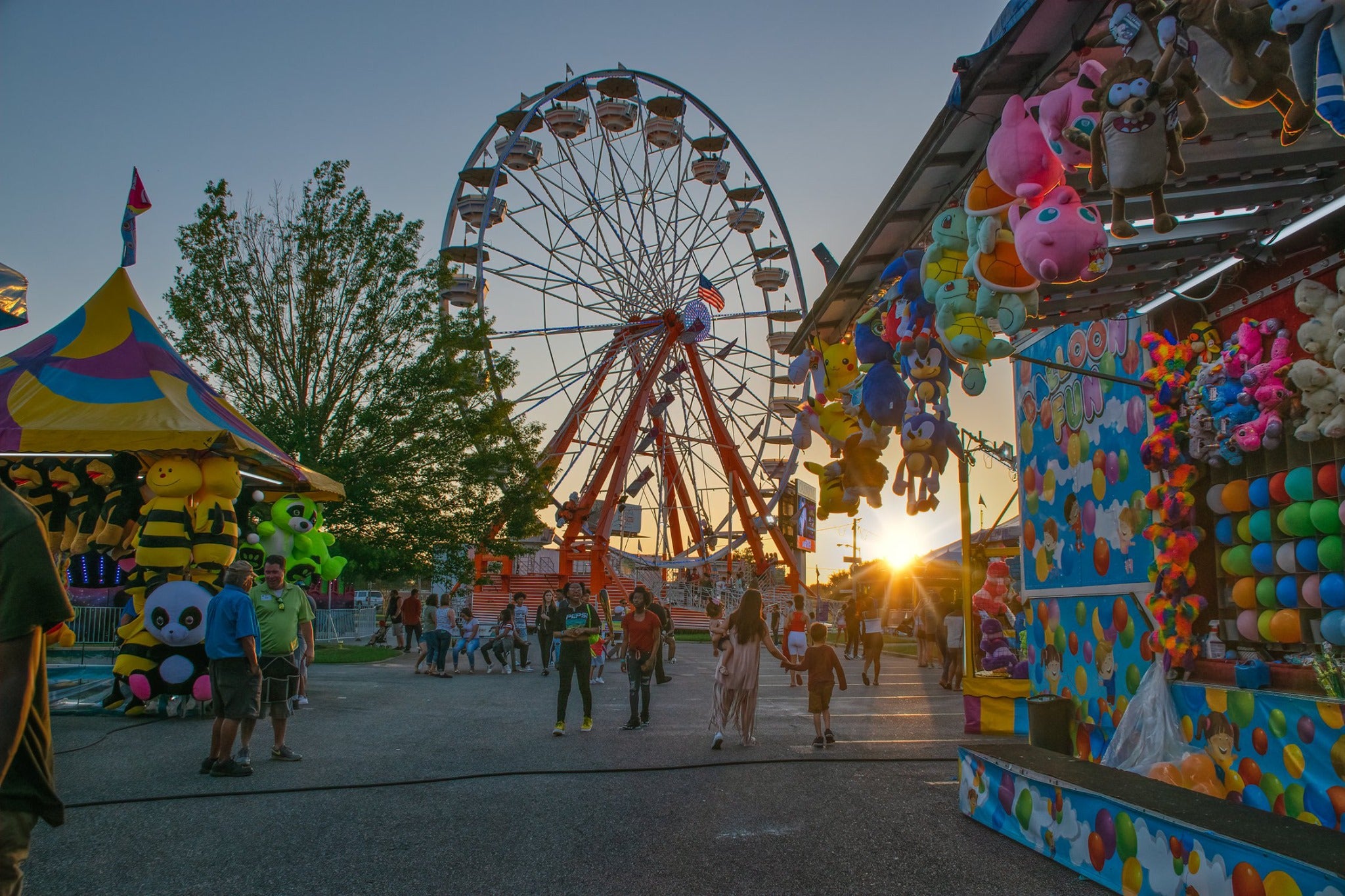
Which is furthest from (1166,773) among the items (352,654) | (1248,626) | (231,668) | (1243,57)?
(352,654)

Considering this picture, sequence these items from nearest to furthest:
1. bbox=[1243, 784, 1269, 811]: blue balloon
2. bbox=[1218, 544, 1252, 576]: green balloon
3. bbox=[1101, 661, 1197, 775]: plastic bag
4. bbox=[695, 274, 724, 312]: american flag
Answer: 1. bbox=[1243, 784, 1269, 811]: blue balloon
2. bbox=[1218, 544, 1252, 576]: green balloon
3. bbox=[1101, 661, 1197, 775]: plastic bag
4. bbox=[695, 274, 724, 312]: american flag

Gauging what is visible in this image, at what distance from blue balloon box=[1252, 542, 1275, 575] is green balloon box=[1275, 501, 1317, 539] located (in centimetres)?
20

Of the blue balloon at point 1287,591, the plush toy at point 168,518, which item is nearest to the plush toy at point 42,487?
the plush toy at point 168,518

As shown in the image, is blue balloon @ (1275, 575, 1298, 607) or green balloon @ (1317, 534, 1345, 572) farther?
blue balloon @ (1275, 575, 1298, 607)

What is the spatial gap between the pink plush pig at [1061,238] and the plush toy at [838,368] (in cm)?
332

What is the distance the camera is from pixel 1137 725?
644 cm

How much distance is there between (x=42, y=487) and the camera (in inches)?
435

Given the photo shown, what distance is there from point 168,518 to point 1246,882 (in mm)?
9127

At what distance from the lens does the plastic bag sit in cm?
615

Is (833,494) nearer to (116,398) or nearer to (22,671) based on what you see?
(22,671)

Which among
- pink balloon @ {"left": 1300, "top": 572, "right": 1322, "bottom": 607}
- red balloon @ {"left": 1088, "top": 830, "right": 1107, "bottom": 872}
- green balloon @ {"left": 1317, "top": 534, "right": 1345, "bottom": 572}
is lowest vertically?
red balloon @ {"left": 1088, "top": 830, "right": 1107, "bottom": 872}

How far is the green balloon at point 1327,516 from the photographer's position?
520 centimetres

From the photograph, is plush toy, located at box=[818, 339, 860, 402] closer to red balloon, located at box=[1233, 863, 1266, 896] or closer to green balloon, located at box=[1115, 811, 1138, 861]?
green balloon, located at box=[1115, 811, 1138, 861]

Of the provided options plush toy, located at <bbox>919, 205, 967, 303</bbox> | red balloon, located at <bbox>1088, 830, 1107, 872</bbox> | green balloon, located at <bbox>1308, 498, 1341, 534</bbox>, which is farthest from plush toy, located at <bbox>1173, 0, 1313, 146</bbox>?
red balloon, located at <bbox>1088, 830, 1107, 872</bbox>
